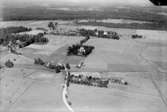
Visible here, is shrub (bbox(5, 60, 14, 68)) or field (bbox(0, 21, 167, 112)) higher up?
shrub (bbox(5, 60, 14, 68))

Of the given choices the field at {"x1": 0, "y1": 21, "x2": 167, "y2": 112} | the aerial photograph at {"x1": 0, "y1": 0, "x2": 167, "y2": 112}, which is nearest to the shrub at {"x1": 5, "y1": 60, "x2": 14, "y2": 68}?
the aerial photograph at {"x1": 0, "y1": 0, "x2": 167, "y2": 112}

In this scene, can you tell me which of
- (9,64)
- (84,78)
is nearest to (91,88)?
(84,78)

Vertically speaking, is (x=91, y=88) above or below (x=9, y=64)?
below

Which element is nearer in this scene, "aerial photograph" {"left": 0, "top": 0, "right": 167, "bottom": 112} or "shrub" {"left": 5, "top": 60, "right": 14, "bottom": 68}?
"aerial photograph" {"left": 0, "top": 0, "right": 167, "bottom": 112}

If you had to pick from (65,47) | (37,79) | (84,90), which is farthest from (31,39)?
(84,90)

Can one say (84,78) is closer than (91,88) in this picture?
No

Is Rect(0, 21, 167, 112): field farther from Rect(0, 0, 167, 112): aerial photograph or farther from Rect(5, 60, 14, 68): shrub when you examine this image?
Rect(5, 60, 14, 68): shrub

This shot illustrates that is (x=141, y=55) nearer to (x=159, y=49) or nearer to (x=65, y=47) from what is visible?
(x=159, y=49)

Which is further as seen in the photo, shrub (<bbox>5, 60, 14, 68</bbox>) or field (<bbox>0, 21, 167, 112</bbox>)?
shrub (<bbox>5, 60, 14, 68</bbox>)

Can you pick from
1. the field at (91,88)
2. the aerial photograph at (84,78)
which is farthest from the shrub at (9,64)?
the field at (91,88)

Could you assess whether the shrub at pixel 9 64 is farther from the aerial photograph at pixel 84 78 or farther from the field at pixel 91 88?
the field at pixel 91 88

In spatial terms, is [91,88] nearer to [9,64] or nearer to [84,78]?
[84,78]

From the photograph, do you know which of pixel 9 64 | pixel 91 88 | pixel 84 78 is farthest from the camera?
pixel 9 64
